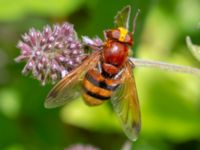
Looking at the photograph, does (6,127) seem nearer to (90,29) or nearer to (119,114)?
(90,29)

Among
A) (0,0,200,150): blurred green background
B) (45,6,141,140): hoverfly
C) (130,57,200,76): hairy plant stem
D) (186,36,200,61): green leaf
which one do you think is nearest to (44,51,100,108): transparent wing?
(45,6,141,140): hoverfly

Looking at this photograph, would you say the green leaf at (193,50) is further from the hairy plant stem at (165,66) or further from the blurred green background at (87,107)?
the blurred green background at (87,107)

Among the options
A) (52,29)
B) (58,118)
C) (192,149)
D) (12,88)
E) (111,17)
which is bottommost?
(192,149)

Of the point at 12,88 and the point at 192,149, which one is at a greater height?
the point at 12,88

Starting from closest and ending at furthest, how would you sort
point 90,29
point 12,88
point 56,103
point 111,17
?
point 56,103, point 111,17, point 90,29, point 12,88

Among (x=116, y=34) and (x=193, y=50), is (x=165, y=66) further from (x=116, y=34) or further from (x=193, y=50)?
(x=116, y=34)

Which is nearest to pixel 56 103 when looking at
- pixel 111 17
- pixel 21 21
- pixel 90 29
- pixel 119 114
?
pixel 119 114

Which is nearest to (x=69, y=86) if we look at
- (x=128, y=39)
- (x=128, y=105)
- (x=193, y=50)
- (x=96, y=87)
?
(x=96, y=87)

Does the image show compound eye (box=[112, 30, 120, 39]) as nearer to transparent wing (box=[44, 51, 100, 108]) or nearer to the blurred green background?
transparent wing (box=[44, 51, 100, 108])
